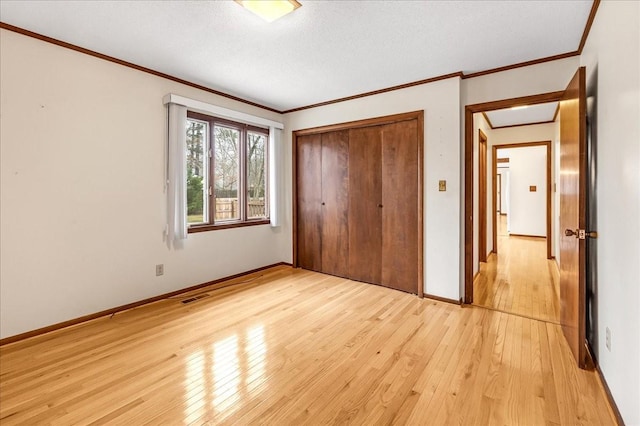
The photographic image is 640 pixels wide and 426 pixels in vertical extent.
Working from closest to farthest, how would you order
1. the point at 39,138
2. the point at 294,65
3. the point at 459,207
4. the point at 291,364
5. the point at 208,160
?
the point at 291,364 < the point at 39,138 < the point at 294,65 < the point at 459,207 < the point at 208,160

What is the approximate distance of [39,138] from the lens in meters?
2.55

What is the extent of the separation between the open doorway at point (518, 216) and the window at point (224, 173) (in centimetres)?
307

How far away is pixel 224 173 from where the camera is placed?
13.6 ft

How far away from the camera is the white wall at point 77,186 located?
2441 millimetres

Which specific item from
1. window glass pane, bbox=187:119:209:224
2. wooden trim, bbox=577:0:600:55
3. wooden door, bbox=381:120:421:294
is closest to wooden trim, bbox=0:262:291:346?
window glass pane, bbox=187:119:209:224

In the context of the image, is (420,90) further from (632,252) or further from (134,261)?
(134,261)

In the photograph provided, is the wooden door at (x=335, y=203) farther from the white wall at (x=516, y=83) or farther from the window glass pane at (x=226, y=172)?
the white wall at (x=516, y=83)

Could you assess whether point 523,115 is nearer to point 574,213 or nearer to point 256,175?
point 574,213

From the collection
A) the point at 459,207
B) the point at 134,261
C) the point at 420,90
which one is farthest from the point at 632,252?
the point at 134,261

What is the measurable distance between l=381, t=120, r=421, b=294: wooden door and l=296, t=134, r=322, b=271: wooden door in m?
1.09

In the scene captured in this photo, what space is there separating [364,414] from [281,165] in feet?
12.4

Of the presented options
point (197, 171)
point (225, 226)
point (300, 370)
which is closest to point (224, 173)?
point (197, 171)

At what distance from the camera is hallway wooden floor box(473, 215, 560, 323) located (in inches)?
125

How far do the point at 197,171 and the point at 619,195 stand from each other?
3.87 m
